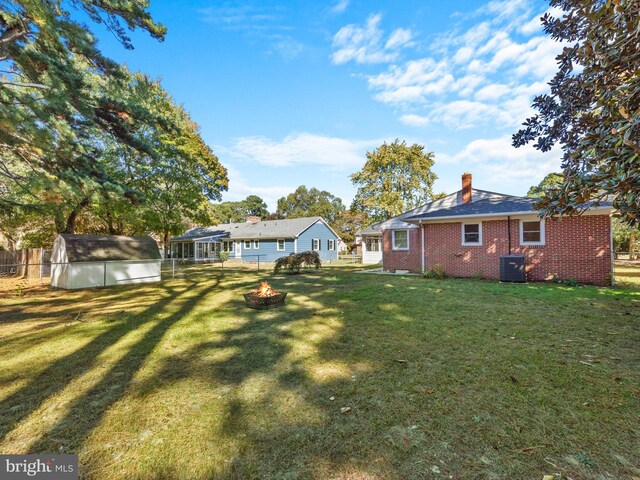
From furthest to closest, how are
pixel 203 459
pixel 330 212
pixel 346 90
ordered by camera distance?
1. pixel 330 212
2. pixel 346 90
3. pixel 203 459

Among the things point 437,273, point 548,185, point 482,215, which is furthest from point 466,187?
point 548,185

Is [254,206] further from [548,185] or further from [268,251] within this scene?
[548,185]

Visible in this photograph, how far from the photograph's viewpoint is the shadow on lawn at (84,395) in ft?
8.63

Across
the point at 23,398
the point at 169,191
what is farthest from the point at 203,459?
the point at 169,191

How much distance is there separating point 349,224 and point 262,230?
1944cm

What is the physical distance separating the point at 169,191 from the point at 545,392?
19.4m

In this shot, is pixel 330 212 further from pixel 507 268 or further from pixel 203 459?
pixel 203 459

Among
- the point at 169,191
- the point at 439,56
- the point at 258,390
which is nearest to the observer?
the point at 258,390

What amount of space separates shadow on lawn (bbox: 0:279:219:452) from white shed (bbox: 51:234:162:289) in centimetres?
767

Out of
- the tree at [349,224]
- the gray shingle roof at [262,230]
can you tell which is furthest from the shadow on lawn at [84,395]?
the tree at [349,224]

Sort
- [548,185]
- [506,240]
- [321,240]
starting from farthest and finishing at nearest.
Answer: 1. [321,240]
2. [548,185]
3. [506,240]

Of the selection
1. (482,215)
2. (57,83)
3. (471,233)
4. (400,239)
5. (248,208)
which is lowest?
(400,239)

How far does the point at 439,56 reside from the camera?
37.1 ft

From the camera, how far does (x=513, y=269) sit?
37.9 feet
